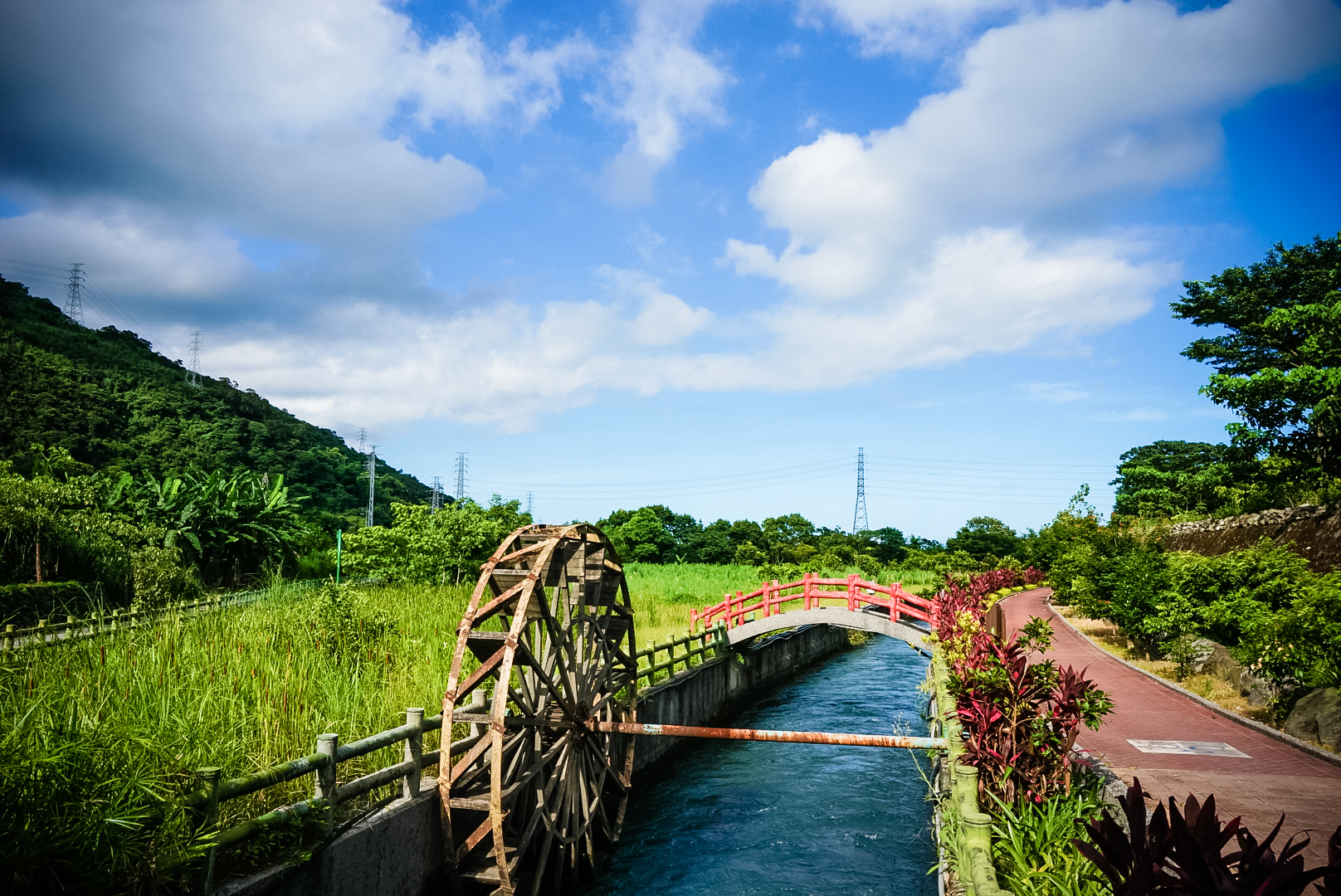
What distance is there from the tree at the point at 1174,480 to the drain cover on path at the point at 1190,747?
853 inches

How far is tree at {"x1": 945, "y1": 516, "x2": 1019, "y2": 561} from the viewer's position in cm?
6097

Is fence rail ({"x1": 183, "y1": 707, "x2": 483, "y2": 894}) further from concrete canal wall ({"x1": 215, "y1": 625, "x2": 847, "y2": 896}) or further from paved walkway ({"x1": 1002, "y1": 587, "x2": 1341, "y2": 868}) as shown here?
paved walkway ({"x1": 1002, "y1": 587, "x2": 1341, "y2": 868})

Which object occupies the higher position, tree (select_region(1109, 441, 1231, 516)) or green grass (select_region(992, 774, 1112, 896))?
tree (select_region(1109, 441, 1231, 516))

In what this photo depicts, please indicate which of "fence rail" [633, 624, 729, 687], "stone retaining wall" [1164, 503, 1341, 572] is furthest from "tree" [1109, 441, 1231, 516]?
"fence rail" [633, 624, 729, 687]

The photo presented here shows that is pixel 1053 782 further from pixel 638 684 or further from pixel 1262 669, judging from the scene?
pixel 638 684

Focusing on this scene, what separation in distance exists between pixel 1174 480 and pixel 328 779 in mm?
46935

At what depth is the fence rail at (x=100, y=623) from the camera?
7309mm

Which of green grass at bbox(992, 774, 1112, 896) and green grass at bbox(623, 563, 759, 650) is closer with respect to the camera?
green grass at bbox(992, 774, 1112, 896)

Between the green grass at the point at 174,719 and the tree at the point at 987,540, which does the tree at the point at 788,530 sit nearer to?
the tree at the point at 987,540

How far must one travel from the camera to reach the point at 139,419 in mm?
45250

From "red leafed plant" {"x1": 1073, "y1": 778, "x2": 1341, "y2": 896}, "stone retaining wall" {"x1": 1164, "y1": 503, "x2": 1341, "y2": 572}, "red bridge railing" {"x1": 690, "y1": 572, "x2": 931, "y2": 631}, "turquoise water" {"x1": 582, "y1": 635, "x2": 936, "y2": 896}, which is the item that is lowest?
"turquoise water" {"x1": 582, "y1": 635, "x2": 936, "y2": 896}

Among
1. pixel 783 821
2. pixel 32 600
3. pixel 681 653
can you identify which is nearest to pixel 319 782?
pixel 783 821

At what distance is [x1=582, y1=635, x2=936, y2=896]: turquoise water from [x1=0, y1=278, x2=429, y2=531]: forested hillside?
99.5 ft

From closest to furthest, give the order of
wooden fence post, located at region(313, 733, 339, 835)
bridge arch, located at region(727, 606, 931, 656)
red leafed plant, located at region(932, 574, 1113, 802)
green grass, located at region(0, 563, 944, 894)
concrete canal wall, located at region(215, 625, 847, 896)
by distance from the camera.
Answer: green grass, located at region(0, 563, 944, 894) → concrete canal wall, located at region(215, 625, 847, 896) → wooden fence post, located at region(313, 733, 339, 835) → red leafed plant, located at region(932, 574, 1113, 802) → bridge arch, located at region(727, 606, 931, 656)
